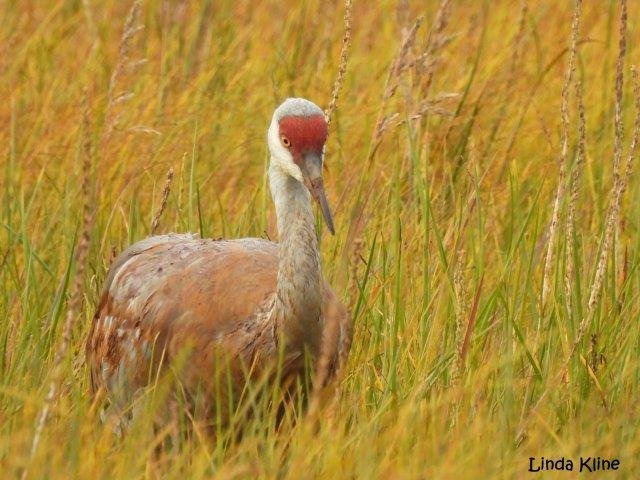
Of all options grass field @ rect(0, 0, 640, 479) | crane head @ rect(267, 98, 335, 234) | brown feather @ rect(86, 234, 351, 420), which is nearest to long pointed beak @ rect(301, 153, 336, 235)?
crane head @ rect(267, 98, 335, 234)

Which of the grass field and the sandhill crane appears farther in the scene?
the sandhill crane

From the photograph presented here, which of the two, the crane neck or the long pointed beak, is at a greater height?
the long pointed beak

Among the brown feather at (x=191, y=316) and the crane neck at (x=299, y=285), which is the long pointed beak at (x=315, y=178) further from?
the brown feather at (x=191, y=316)

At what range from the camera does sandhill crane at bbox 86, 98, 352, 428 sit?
3578mm

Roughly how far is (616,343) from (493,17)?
321cm

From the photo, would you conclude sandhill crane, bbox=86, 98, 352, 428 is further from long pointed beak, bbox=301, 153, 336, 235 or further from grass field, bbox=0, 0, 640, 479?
grass field, bbox=0, 0, 640, 479

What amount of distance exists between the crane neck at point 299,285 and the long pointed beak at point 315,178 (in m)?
0.09

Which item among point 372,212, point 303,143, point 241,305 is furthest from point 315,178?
point 372,212

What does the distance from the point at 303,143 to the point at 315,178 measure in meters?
0.10

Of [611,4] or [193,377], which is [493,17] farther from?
[193,377]

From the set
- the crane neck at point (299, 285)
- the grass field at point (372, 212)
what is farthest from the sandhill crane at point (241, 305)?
the grass field at point (372, 212)

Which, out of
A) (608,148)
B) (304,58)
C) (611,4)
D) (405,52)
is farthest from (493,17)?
(405,52)

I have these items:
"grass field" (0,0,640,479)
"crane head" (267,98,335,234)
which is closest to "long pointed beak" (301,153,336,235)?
"crane head" (267,98,335,234)

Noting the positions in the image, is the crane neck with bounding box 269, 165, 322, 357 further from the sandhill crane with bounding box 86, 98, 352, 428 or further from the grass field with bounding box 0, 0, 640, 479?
the grass field with bounding box 0, 0, 640, 479
